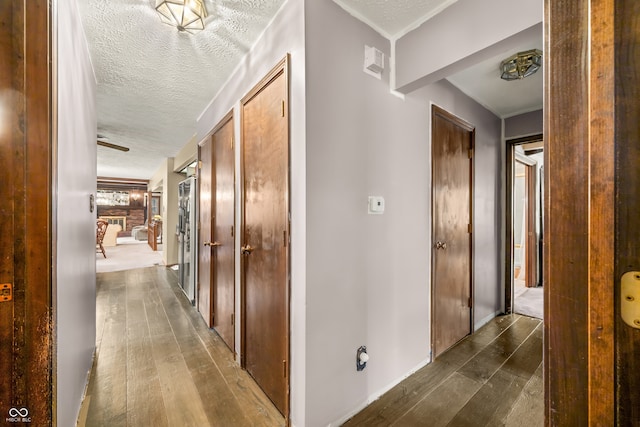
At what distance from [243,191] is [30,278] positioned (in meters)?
1.33

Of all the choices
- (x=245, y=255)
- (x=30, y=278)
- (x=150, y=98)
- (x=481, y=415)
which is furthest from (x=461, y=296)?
(x=150, y=98)

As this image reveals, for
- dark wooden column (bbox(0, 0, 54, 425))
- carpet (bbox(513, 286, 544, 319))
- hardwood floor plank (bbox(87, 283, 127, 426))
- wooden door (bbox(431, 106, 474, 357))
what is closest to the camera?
dark wooden column (bbox(0, 0, 54, 425))

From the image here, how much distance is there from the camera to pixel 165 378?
1.95m

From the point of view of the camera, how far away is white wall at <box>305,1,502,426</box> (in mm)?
1413

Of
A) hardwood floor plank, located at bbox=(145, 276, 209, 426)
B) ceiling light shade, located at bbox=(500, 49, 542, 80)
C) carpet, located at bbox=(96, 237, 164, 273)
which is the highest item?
ceiling light shade, located at bbox=(500, 49, 542, 80)

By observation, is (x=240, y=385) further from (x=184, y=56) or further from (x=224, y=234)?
(x=184, y=56)

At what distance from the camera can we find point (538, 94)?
103 inches

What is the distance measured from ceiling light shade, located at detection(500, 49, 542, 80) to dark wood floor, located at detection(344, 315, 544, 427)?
2.42 m

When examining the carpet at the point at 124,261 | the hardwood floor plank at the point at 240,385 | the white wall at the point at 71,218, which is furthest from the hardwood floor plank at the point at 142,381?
the carpet at the point at 124,261

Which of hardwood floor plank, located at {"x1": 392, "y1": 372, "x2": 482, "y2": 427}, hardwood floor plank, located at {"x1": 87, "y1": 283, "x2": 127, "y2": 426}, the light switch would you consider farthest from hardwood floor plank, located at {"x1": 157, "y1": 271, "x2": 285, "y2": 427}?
the light switch

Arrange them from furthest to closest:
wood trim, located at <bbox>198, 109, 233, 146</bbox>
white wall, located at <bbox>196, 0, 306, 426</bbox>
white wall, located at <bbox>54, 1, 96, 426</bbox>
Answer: wood trim, located at <bbox>198, 109, 233, 146</bbox> < white wall, located at <bbox>196, 0, 306, 426</bbox> < white wall, located at <bbox>54, 1, 96, 426</bbox>

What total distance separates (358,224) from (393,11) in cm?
132

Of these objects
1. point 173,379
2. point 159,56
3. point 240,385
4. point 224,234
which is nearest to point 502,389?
point 240,385

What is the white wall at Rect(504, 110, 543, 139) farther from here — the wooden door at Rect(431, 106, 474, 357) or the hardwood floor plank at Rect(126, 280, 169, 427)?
the hardwood floor plank at Rect(126, 280, 169, 427)
